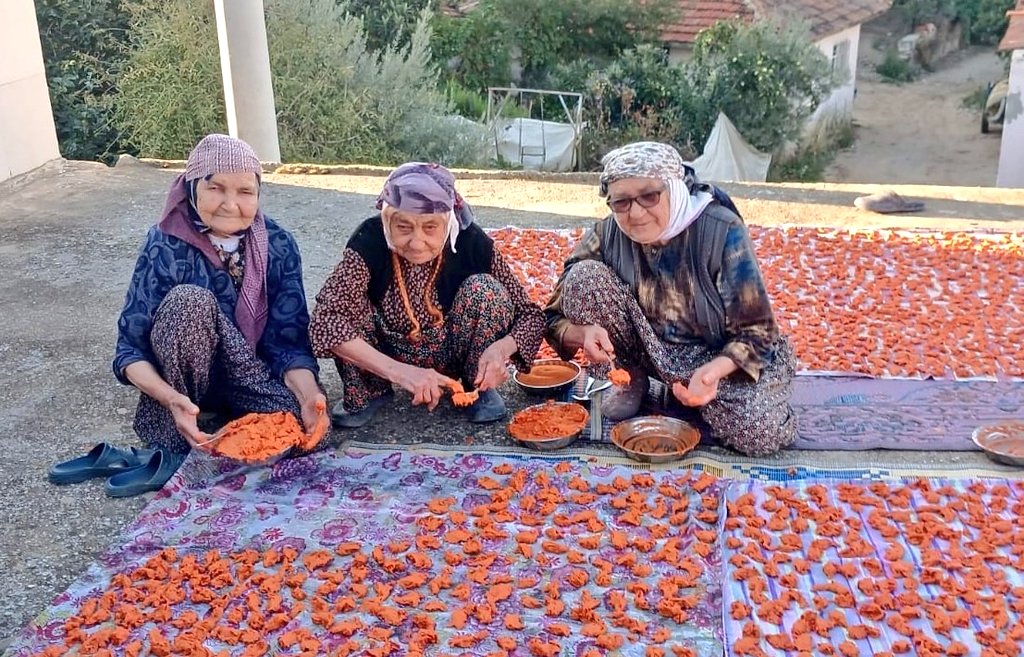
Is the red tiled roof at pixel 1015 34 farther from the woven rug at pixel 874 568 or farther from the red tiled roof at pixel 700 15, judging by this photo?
the woven rug at pixel 874 568

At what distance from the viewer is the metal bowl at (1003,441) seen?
9.61ft

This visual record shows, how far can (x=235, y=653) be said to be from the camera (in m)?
2.22

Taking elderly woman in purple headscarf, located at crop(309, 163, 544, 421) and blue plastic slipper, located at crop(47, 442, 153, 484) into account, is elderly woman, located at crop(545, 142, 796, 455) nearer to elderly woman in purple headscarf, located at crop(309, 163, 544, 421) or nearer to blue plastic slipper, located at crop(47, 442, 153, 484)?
elderly woman in purple headscarf, located at crop(309, 163, 544, 421)

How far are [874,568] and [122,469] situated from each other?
2140 mm

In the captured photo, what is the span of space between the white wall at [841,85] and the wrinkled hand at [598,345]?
45.6 ft

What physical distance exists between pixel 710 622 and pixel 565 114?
39.8 feet

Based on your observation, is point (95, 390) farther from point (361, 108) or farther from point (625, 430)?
point (361, 108)

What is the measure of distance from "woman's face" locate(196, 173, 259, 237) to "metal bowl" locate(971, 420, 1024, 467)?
228 centimetres

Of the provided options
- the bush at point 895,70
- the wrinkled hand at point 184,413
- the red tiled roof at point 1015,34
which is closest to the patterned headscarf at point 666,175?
the wrinkled hand at point 184,413

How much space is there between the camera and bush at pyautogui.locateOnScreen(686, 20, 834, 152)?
13281mm

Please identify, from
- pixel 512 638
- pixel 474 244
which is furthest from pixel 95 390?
pixel 512 638

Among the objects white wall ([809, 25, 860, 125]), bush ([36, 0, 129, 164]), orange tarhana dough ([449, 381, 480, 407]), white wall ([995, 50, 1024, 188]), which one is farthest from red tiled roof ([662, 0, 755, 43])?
orange tarhana dough ([449, 381, 480, 407])

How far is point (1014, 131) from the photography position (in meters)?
13.1

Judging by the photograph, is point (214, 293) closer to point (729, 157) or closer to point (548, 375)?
point (548, 375)
